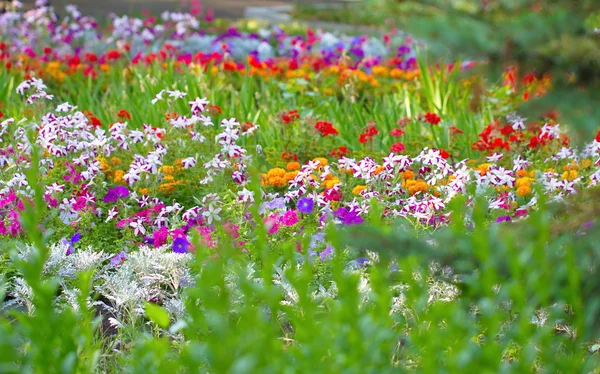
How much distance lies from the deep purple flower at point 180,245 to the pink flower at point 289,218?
39 centimetres

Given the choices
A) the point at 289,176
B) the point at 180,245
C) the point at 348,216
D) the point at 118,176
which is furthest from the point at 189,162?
the point at 348,216

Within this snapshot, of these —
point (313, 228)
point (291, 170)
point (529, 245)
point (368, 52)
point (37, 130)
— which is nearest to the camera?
point (529, 245)

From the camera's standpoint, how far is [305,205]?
346 centimetres

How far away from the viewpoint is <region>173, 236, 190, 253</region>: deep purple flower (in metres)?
3.21

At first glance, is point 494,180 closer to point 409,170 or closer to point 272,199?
point 409,170

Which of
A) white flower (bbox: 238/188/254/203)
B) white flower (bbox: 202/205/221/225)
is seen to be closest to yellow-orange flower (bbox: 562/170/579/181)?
white flower (bbox: 238/188/254/203)

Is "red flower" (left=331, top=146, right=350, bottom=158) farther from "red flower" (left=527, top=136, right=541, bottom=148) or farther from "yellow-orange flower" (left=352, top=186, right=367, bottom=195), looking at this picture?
"red flower" (left=527, top=136, right=541, bottom=148)

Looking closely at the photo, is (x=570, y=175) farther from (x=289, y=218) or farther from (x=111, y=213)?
(x=111, y=213)

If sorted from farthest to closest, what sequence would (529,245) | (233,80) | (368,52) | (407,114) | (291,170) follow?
(368,52)
(233,80)
(407,114)
(291,170)
(529,245)

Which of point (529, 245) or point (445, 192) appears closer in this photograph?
point (529, 245)

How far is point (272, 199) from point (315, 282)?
744 millimetres

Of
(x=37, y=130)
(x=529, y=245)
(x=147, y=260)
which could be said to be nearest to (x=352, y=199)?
(x=147, y=260)

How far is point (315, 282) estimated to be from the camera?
3.02m

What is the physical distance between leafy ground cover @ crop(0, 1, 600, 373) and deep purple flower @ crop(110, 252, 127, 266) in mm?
14
